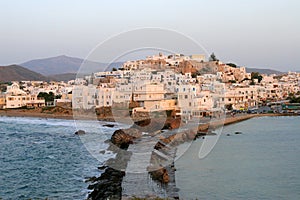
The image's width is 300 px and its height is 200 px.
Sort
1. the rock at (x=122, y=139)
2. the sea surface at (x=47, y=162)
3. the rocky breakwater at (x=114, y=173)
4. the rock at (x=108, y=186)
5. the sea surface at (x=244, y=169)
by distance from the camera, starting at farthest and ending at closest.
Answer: the rock at (x=122, y=139) < the sea surface at (x=47, y=162) < the sea surface at (x=244, y=169) < the rocky breakwater at (x=114, y=173) < the rock at (x=108, y=186)

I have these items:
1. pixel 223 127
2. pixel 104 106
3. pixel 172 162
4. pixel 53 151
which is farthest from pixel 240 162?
pixel 104 106

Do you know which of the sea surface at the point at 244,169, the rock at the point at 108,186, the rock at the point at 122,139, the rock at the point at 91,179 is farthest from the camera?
the rock at the point at 122,139

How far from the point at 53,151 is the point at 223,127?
9.28m

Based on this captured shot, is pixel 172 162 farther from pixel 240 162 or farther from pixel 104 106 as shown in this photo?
pixel 104 106

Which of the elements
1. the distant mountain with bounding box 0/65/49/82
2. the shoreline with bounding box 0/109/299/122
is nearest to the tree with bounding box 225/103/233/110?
the shoreline with bounding box 0/109/299/122

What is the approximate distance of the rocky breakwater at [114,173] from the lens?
22.7 ft

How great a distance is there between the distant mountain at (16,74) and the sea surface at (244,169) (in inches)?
2634

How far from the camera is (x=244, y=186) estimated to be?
7797 millimetres

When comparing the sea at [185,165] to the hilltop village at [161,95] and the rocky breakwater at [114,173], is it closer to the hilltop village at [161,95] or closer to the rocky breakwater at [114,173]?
the rocky breakwater at [114,173]

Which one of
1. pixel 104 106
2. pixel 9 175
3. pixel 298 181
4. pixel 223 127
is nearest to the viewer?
pixel 298 181

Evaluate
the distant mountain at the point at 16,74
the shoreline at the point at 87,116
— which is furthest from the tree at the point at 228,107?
the distant mountain at the point at 16,74

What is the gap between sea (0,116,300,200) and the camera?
24.6 feet

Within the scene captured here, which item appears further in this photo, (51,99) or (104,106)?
(51,99)

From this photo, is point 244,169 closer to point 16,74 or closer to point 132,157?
point 132,157
